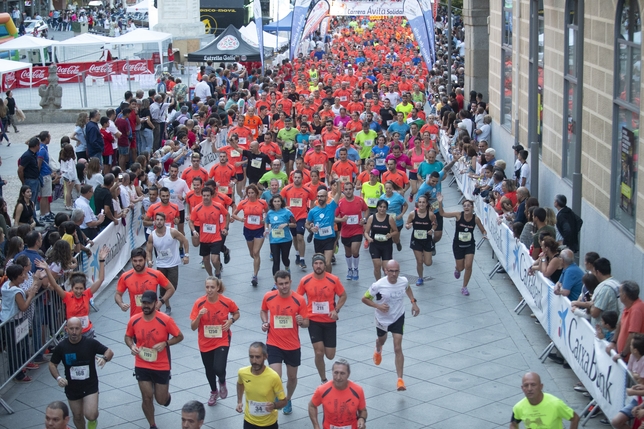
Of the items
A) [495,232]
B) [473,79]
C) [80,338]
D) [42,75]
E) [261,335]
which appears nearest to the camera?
[80,338]

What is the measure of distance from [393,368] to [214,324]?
2486 mm

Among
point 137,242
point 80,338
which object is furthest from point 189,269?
point 80,338

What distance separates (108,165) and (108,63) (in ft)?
50.3

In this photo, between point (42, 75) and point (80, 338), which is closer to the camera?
point (80, 338)

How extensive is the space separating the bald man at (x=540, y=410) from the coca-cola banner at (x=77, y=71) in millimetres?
28575

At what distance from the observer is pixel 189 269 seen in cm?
1634

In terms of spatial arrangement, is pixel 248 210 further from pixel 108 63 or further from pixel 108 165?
pixel 108 63

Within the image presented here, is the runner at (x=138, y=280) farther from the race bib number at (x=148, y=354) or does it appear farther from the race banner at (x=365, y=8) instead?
the race banner at (x=365, y=8)

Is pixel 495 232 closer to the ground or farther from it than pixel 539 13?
closer to the ground

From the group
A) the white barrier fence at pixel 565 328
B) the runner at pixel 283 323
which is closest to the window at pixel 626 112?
the white barrier fence at pixel 565 328

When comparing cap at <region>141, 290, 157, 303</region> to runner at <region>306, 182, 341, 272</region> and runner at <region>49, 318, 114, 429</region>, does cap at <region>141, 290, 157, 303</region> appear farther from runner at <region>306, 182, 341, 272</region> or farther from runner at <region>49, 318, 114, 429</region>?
runner at <region>306, 182, 341, 272</region>

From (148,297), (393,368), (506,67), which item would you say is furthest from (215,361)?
(506,67)

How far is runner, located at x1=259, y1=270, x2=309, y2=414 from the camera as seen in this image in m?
10.2

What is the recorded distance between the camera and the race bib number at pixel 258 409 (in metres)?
8.56
